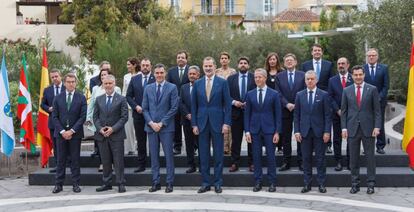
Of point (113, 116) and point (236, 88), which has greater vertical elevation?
point (236, 88)

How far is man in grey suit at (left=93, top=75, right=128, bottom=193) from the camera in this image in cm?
1034

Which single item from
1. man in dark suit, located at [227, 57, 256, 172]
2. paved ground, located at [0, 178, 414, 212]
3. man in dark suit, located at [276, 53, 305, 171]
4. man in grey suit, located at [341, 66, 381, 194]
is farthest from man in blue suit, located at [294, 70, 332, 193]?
man in dark suit, located at [227, 57, 256, 172]

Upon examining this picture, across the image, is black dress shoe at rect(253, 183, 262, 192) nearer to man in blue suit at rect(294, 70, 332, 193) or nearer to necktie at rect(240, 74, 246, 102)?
man in blue suit at rect(294, 70, 332, 193)

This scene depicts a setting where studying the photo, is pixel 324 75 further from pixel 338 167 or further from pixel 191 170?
pixel 191 170

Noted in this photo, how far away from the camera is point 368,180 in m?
9.99

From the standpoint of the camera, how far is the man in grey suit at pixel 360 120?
986 centimetres

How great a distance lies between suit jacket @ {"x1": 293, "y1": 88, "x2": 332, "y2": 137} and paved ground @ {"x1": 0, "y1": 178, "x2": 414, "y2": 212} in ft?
3.40

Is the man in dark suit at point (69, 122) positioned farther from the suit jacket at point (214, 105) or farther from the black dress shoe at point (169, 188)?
the suit jacket at point (214, 105)

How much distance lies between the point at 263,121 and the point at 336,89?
5.04ft

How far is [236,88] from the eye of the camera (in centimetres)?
1102

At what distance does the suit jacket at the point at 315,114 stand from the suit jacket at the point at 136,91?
2.74m

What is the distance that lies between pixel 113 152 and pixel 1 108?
3164 millimetres

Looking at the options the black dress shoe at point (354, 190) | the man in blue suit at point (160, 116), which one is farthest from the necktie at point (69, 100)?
the black dress shoe at point (354, 190)

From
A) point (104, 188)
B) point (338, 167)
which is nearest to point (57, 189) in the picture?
point (104, 188)
